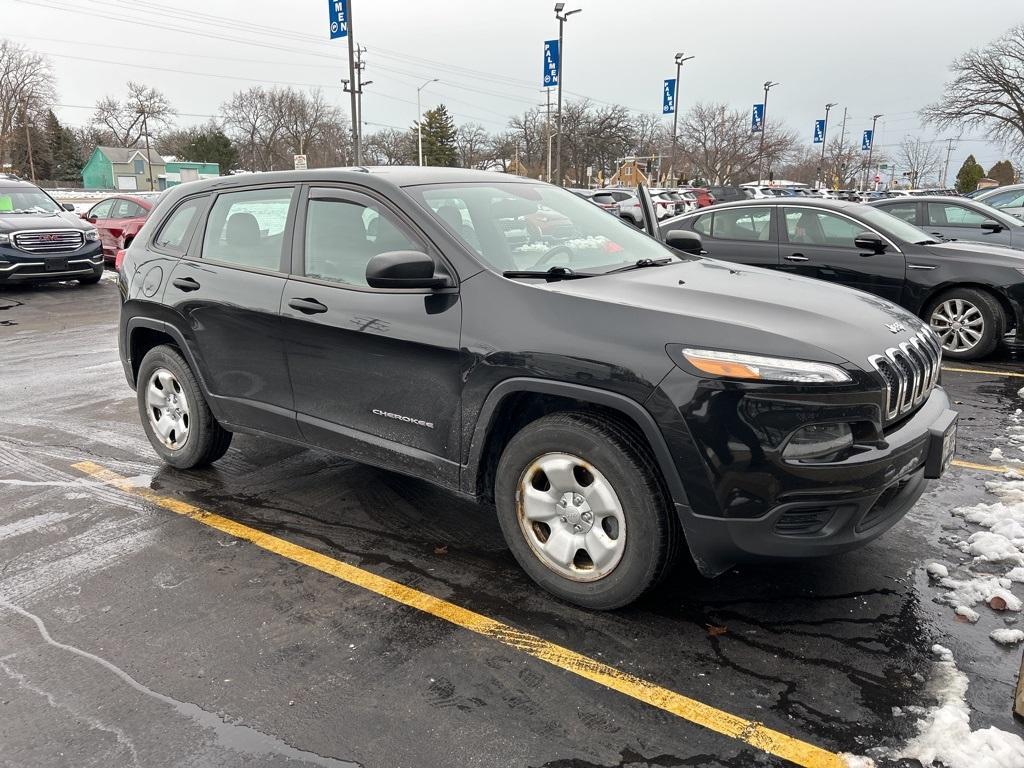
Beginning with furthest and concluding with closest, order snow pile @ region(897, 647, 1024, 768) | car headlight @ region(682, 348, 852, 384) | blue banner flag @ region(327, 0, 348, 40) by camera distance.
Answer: blue banner flag @ region(327, 0, 348, 40) < car headlight @ region(682, 348, 852, 384) < snow pile @ region(897, 647, 1024, 768)

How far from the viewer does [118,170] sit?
80125mm

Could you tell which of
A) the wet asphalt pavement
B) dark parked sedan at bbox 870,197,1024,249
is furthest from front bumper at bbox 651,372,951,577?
dark parked sedan at bbox 870,197,1024,249

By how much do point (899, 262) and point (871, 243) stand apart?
336mm

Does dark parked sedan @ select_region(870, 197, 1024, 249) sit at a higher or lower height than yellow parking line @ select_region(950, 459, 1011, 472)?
higher

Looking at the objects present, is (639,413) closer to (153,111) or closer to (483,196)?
(483,196)

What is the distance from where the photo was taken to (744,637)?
9.71 feet

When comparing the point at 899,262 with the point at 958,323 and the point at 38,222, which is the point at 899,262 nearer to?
the point at 958,323

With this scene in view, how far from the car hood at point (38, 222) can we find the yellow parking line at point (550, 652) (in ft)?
35.7

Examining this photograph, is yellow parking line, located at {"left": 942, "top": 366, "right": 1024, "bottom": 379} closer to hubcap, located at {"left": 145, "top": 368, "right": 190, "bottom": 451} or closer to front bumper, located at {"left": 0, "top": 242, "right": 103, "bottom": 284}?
hubcap, located at {"left": 145, "top": 368, "right": 190, "bottom": 451}

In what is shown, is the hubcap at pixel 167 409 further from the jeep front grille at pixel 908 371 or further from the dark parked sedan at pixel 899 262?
the dark parked sedan at pixel 899 262

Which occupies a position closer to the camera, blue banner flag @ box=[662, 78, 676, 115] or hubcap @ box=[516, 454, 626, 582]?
hubcap @ box=[516, 454, 626, 582]

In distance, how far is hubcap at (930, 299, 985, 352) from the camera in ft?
25.2

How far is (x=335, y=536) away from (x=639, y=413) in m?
1.87

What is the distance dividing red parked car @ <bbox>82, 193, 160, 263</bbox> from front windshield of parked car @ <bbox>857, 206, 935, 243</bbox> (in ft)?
42.7
